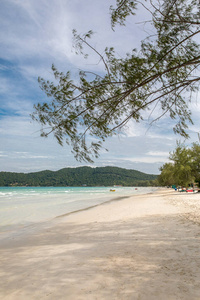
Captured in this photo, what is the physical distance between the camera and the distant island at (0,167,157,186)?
12738 centimetres

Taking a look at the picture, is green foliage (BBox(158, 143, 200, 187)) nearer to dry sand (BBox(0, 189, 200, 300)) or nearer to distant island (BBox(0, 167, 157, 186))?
dry sand (BBox(0, 189, 200, 300))

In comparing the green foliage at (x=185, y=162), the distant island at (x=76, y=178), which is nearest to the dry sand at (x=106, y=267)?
the green foliage at (x=185, y=162)

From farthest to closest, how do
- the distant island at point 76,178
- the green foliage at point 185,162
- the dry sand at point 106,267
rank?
the distant island at point 76,178
the green foliage at point 185,162
the dry sand at point 106,267

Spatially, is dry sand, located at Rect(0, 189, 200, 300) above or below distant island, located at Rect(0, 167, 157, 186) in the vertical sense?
below

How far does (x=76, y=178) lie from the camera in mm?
139875

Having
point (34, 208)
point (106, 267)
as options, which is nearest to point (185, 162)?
point (34, 208)

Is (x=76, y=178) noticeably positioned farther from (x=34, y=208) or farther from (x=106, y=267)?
(x=106, y=267)

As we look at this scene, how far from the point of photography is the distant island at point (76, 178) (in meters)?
127

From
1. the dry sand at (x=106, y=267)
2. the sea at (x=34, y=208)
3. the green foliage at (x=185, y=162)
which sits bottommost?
the sea at (x=34, y=208)

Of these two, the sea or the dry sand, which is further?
the sea

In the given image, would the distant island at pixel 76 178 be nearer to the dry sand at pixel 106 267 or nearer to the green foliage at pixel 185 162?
→ the green foliage at pixel 185 162

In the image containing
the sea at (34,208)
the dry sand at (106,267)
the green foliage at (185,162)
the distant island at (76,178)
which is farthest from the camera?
the distant island at (76,178)

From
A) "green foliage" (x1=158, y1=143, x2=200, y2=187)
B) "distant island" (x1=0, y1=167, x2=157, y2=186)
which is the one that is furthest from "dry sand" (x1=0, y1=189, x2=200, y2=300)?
"distant island" (x1=0, y1=167, x2=157, y2=186)

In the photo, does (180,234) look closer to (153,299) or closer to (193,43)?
(153,299)
